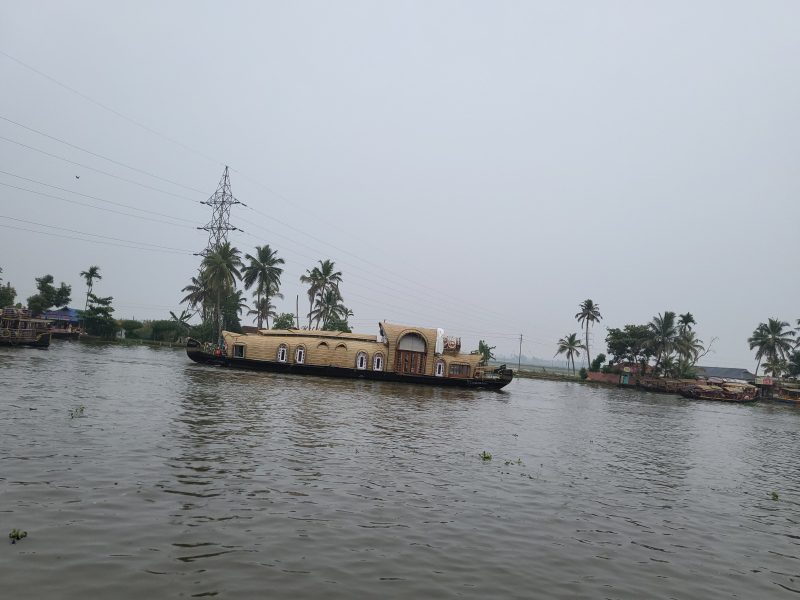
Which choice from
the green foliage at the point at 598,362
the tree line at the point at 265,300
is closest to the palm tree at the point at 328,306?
the tree line at the point at 265,300

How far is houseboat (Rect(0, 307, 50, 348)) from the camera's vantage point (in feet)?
157

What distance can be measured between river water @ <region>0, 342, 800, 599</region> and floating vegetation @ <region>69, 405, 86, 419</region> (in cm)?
5

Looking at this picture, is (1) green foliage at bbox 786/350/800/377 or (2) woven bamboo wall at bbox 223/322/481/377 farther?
(1) green foliage at bbox 786/350/800/377

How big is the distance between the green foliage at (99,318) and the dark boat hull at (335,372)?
4407 cm

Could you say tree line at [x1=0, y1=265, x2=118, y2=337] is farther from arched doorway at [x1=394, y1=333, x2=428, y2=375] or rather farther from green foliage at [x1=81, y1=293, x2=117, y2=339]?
arched doorway at [x1=394, y1=333, x2=428, y2=375]

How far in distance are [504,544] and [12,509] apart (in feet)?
24.7

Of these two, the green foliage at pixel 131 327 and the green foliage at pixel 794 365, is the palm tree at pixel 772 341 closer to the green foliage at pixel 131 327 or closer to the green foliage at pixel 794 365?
the green foliage at pixel 794 365

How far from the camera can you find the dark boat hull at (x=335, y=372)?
45.7 metres

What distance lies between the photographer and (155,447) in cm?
1269

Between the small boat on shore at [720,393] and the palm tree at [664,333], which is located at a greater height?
the palm tree at [664,333]

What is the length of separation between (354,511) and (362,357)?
120 ft

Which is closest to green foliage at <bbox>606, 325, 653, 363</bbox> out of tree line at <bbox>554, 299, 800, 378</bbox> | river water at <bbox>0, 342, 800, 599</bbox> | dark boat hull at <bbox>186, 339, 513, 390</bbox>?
tree line at <bbox>554, 299, 800, 378</bbox>

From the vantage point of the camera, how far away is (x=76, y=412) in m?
16.3

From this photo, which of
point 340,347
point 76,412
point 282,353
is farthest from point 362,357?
point 76,412
